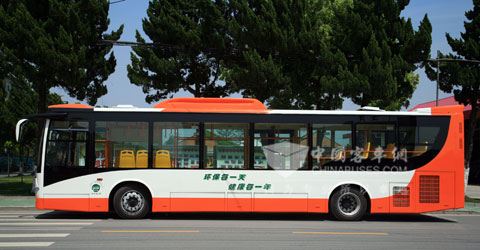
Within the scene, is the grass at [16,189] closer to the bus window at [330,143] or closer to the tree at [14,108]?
the bus window at [330,143]

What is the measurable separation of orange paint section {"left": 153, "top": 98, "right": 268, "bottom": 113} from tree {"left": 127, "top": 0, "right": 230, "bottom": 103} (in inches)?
445

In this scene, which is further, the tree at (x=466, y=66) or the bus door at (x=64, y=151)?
the tree at (x=466, y=66)

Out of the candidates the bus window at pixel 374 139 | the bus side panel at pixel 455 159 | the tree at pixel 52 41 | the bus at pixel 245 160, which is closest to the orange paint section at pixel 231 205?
the bus at pixel 245 160

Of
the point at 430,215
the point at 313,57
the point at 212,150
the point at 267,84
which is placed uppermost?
the point at 313,57

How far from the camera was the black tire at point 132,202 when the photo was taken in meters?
12.6

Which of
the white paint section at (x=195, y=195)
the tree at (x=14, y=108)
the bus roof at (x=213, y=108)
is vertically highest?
the tree at (x=14, y=108)

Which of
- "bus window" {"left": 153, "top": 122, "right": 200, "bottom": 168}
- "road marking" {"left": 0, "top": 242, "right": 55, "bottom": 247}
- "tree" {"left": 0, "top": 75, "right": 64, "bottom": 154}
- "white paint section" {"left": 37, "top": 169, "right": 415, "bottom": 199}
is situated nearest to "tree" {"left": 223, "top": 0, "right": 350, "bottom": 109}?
"bus window" {"left": 153, "top": 122, "right": 200, "bottom": 168}

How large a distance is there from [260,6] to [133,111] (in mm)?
12621

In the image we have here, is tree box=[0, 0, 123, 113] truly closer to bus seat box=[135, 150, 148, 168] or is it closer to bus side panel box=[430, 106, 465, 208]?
bus seat box=[135, 150, 148, 168]

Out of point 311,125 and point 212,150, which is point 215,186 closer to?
point 212,150

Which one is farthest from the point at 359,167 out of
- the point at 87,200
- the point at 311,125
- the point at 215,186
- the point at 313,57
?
the point at 313,57

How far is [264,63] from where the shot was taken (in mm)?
21875

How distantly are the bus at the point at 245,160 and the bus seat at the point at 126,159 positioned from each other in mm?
26

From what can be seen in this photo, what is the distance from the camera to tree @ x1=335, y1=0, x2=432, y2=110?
21297 mm
